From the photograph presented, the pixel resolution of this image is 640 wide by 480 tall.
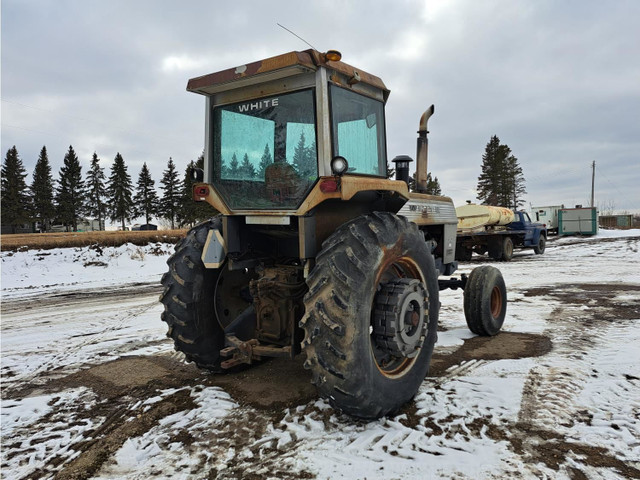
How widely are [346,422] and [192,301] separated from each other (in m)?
1.69

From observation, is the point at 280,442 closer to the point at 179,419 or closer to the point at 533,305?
the point at 179,419

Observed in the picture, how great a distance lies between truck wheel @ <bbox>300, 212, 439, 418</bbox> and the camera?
9.25ft

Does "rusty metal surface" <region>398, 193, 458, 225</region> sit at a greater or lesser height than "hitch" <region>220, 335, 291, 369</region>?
greater

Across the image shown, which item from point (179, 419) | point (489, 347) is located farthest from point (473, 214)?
point (179, 419)

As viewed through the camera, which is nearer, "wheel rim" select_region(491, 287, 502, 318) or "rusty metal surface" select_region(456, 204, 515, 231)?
"wheel rim" select_region(491, 287, 502, 318)

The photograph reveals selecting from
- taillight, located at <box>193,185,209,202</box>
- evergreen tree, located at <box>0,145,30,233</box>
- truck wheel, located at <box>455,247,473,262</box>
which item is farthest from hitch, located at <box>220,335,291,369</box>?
evergreen tree, located at <box>0,145,30,233</box>

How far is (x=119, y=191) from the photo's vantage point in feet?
209

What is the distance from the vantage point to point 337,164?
3.11 metres

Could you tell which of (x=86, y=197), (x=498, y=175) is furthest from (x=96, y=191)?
(x=498, y=175)

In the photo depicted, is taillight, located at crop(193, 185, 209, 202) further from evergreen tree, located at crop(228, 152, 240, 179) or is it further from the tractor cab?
evergreen tree, located at crop(228, 152, 240, 179)

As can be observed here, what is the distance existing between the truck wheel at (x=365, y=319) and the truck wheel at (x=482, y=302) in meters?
2.12

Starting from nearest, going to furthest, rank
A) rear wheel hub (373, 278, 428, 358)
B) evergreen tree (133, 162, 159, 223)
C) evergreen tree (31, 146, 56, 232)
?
rear wheel hub (373, 278, 428, 358)
evergreen tree (31, 146, 56, 232)
evergreen tree (133, 162, 159, 223)

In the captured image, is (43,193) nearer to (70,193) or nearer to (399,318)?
(70,193)

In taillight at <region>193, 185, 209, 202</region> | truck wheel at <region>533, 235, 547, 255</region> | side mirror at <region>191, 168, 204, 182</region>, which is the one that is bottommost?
truck wheel at <region>533, 235, 547, 255</region>
